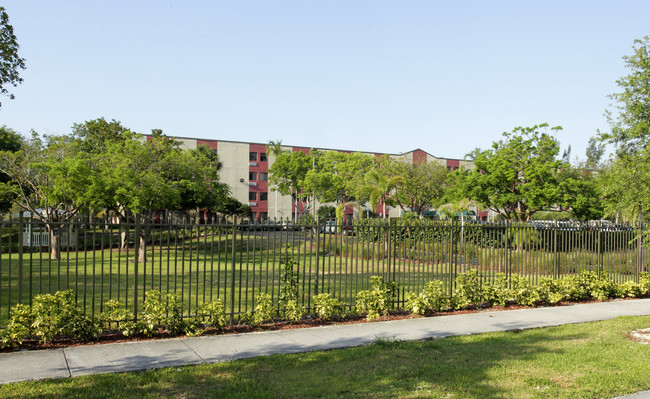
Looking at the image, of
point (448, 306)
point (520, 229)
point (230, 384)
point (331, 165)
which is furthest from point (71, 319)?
point (331, 165)

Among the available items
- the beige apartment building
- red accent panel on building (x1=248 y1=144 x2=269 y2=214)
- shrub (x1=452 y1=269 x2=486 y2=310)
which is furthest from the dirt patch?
red accent panel on building (x1=248 y1=144 x2=269 y2=214)

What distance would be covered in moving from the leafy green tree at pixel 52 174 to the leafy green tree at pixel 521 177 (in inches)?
879

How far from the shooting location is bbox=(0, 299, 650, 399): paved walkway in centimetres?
629

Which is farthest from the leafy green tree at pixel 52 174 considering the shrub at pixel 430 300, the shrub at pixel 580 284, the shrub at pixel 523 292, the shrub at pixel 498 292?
the shrub at pixel 580 284

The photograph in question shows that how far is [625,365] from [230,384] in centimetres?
541

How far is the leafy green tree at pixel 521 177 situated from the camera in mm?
28641

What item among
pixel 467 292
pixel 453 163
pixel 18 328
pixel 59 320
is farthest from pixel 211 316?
pixel 453 163

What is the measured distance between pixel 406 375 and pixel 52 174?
1916cm

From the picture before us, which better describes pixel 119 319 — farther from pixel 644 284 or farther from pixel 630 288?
pixel 644 284

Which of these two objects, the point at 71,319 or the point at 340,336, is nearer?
the point at 71,319

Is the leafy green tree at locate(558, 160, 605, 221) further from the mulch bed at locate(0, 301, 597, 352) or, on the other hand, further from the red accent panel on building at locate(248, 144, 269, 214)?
the red accent panel on building at locate(248, 144, 269, 214)

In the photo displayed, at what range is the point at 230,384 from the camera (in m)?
5.71

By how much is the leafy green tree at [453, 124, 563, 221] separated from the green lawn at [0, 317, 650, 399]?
22.4 metres

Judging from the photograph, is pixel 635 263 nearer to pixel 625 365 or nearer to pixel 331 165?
pixel 625 365
